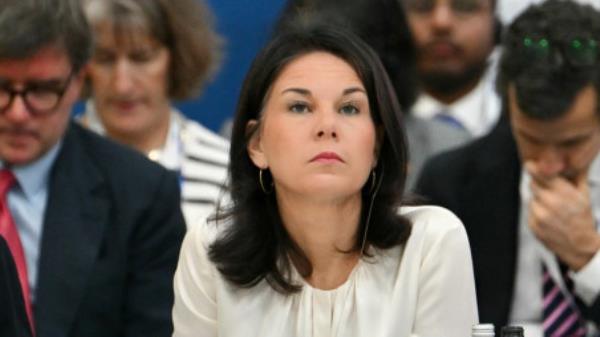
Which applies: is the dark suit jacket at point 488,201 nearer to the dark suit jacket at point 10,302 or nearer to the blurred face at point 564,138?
the blurred face at point 564,138

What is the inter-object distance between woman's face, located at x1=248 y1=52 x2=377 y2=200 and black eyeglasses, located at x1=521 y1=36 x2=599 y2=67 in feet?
4.03

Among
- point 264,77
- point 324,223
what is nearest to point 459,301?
point 324,223

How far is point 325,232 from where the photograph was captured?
3.79 metres

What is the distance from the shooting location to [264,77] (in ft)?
12.4

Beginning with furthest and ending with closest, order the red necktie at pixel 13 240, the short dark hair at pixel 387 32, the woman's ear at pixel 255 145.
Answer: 1. the short dark hair at pixel 387 32
2. the red necktie at pixel 13 240
3. the woman's ear at pixel 255 145

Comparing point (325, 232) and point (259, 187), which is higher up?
point (259, 187)

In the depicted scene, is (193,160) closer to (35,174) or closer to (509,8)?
(35,174)

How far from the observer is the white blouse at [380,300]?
12.1ft

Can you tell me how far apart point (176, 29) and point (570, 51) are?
1631 millimetres

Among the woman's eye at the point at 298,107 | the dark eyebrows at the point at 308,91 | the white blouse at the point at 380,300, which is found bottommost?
the white blouse at the point at 380,300

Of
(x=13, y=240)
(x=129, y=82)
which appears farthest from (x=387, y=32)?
(x=13, y=240)

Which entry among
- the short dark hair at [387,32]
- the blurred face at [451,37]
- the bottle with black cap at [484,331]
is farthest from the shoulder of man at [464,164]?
the bottle with black cap at [484,331]

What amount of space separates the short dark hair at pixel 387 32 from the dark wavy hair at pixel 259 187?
1.58 m

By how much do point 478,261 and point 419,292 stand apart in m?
1.14
